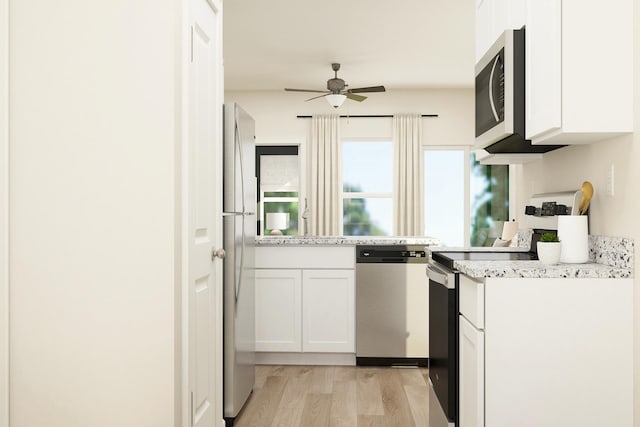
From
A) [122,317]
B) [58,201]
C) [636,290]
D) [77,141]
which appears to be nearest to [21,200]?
[58,201]

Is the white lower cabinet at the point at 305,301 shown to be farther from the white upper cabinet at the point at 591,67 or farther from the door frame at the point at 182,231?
the white upper cabinet at the point at 591,67

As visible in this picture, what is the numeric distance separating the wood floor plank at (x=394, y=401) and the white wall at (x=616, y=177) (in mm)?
1482

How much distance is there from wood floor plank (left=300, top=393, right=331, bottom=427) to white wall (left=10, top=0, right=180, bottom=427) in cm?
128

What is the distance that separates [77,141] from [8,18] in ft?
1.66

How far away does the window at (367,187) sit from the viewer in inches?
303

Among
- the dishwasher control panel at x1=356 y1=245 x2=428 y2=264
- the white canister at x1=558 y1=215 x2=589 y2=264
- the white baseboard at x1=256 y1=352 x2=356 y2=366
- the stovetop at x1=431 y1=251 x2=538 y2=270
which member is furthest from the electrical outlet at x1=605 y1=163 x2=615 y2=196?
the white baseboard at x1=256 y1=352 x2=356 y2=366

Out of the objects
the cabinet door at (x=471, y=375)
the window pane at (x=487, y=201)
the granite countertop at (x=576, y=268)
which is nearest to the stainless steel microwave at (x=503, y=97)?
the granite countertop at (x=576, y=268)

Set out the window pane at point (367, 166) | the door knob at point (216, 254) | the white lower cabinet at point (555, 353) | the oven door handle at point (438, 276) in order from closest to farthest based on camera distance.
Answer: the white lower cabinet at point (555, 353) → the oven door handle at point (438, 276) → the door knob at point (216, 254) → the window pane at point (367, 166)

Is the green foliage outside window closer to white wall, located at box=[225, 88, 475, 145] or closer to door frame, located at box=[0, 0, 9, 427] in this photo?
white wall, located at box=[225, 88, 475, 145]

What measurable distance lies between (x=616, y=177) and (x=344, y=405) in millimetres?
2102

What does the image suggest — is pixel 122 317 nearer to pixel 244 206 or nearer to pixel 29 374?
pixel 29 374

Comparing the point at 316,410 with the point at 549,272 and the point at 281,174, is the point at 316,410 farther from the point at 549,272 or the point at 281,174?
the point at 281,174

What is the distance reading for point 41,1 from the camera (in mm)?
2074

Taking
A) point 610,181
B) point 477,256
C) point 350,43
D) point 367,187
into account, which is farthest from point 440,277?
point 367,187
